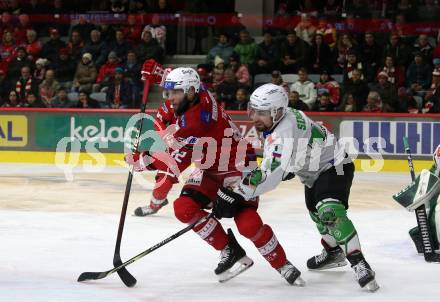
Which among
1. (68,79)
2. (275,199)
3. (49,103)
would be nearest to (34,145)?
(49,103)

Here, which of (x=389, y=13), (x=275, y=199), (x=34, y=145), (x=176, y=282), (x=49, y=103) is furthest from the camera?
(x=389, y=13)

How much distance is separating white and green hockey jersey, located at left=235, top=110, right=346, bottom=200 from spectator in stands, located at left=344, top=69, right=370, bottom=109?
6.84m

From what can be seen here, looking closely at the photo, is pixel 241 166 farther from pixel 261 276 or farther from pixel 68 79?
pixel 68 79

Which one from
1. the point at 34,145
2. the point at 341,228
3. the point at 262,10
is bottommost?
the point at 34,145

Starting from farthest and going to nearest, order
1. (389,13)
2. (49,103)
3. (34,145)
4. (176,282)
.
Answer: (389,13) → (49,103) → (34,145) → (176,282)

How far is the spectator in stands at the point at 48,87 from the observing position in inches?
533

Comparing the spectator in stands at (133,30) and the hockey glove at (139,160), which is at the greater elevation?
the spectator in stands at (133,30)

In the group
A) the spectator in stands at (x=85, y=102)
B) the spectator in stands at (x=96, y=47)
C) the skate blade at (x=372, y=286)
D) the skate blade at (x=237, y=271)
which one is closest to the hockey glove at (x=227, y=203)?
the skate blade at (x=237, y=271)

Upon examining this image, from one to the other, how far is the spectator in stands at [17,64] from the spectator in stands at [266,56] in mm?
3663

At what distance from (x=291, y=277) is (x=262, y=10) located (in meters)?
9.94

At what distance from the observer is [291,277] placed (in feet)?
17.9

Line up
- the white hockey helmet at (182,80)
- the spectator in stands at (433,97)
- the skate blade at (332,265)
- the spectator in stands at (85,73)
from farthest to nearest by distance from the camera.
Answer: the spectator in stands at (85,73)
the spectator in stands at (433,97)
the skate blade at (332,265)
the white hockey helmet at (182,80)

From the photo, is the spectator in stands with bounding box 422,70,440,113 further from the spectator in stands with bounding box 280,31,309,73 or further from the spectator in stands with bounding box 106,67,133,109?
the spectator in stands with bounding box 106,67,133,109

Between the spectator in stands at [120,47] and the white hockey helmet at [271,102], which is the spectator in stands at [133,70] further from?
the white hockey helmet at [271,102]
